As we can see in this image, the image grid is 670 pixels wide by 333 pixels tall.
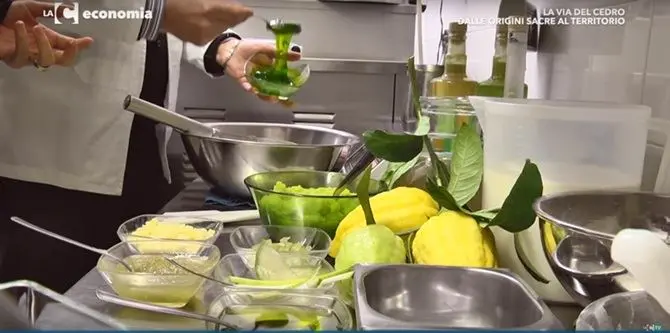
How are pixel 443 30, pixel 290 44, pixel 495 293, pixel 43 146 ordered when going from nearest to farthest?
pixel 495 293, pixel 43 146, pixel 290 44, pixel 443 30

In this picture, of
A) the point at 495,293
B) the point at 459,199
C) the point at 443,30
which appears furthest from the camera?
the point at 443,30

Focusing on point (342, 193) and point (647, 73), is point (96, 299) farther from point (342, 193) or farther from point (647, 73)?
point (647, 73)

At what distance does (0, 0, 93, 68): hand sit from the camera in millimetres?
834

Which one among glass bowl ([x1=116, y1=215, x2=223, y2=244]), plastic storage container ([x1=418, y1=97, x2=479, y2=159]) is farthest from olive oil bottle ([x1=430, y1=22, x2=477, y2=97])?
glass bowl ([x1=116, y1=215, x2=223, y2=244])

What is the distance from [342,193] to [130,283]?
26 cm

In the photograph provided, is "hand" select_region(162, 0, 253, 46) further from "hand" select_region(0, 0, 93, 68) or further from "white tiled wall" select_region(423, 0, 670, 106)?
"white tiled wall" select_region(423, 0, 670, 106)

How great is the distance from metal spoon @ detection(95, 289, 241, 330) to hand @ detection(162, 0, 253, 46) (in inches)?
20.9

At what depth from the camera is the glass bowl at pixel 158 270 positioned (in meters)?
0.53

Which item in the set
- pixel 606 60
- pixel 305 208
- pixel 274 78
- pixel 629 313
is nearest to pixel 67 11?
pixel 274 78

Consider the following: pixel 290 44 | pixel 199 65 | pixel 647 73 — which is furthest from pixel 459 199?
pixel 199 65

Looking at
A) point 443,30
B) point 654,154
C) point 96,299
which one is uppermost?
point 443,30

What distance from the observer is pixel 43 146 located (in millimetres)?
971

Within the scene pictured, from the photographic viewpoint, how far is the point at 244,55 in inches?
41.2

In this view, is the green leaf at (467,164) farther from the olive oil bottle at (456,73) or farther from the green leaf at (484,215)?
the olive oil bottle at (456,73)
